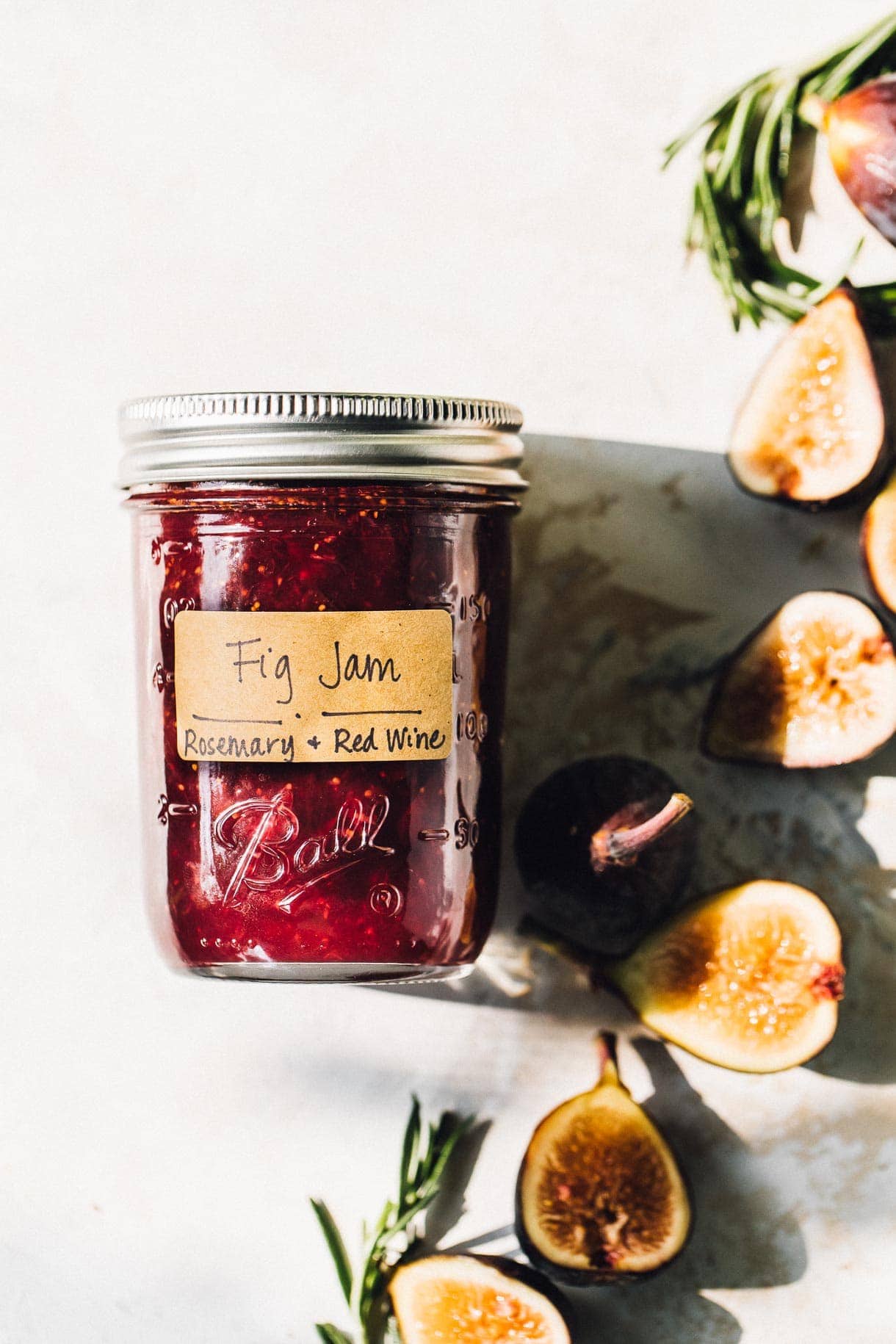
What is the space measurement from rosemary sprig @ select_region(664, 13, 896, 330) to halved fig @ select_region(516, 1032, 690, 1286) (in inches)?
28.9

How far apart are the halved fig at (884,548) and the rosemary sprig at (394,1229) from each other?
626 millimetres

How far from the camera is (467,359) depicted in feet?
3.22

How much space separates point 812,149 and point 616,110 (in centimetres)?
18

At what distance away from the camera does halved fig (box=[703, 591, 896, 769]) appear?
94 centimetres

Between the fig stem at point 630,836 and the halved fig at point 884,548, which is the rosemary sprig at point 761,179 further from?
the fig stem at point 630,836

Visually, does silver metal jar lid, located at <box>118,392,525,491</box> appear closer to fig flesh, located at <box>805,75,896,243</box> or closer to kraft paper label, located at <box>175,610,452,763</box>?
kraft paper label, located at <box>175,610,452,763</box>

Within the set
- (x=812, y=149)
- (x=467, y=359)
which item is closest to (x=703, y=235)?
(x=812, y=149)

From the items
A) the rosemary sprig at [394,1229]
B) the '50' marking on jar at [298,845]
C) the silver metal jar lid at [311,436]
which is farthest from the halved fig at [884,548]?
the rosemary sprig at [394,1229]

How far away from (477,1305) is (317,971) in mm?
374

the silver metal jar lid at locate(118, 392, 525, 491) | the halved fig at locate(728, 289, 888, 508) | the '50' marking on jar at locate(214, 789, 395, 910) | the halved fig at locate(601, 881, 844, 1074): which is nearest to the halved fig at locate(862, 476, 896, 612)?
Result: the halved fig at locate(728, 289, 888, 508)

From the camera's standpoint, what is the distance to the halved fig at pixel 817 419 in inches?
36.3

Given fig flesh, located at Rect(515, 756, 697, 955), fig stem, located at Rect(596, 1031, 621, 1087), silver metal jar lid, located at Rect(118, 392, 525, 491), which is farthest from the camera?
fig stem, located at Rect(596, 1031, 621, 1087)

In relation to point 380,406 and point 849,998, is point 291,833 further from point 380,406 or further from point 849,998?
point 849,998

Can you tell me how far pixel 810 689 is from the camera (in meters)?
0.95
